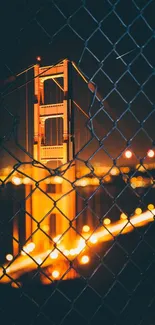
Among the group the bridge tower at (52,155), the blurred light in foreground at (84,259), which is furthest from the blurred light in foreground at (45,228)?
the blurred light in foreground at (84,259)

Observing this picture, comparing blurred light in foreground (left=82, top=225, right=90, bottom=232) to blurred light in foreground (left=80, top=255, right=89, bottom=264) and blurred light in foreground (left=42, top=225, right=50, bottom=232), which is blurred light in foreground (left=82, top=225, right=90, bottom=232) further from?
blurred light in foreground (left=80, top=255, right=89, bottom=264)

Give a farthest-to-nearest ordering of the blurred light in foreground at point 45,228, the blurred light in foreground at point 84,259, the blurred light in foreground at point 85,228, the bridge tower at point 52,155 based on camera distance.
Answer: the blurred light in foreground at point 45,228 < the blurred light in foreground at point 85,228 < the bridge tower at point 52,155 < the blurred light in foreground at point 84,259

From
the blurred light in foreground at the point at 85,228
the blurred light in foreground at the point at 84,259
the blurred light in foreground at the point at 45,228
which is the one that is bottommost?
the blurred light in foreground at the point at 84,259

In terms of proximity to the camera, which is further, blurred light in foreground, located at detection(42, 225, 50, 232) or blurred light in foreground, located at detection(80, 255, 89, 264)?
blurred light in foreground, located at detection(42, 225, 50, 232)

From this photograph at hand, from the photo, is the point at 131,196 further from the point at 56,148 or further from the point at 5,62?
the point at 5,62

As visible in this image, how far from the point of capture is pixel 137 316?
452cm

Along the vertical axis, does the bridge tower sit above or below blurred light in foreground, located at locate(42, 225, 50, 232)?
above

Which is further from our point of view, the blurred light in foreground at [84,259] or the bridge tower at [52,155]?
the bridge tower at [52,155]

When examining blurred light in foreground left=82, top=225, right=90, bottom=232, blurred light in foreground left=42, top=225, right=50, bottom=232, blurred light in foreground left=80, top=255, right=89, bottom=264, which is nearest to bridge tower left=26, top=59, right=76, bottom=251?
blurred light in foreground left=42, top=225, right=50, bottom=232

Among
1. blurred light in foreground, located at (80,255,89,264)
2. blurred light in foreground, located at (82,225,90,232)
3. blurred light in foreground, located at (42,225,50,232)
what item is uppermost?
blurred light in foreground, located at (82,225,90,232)

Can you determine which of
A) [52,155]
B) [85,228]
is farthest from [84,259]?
[52,155]

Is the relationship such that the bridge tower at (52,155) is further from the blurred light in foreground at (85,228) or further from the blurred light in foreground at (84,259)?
the blurred light in foreground at (84,259)

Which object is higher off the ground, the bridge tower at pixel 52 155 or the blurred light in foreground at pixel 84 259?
the bridge tower at pixel 52 155

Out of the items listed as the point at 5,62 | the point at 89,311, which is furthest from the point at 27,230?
the point at 5,62
